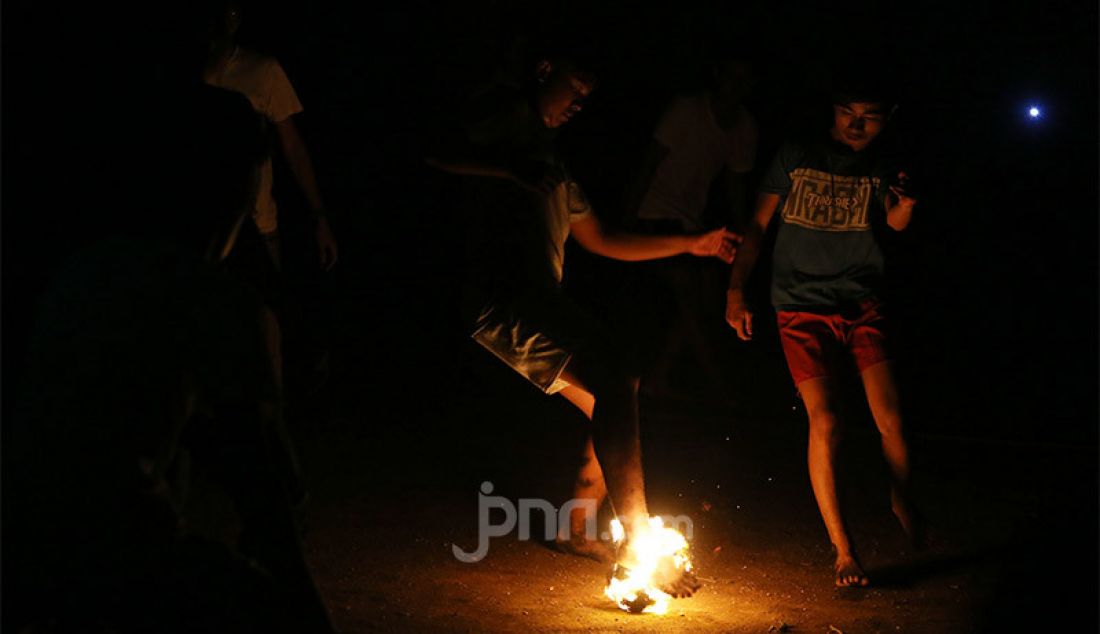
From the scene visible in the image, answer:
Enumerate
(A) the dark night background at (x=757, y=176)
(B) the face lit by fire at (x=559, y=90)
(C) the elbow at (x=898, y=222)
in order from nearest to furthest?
(B) the face lit by fire at (x=559, y=90), (C) the elbow at (x=898, y=222), (A) the dark night background at (x=757, y=176)

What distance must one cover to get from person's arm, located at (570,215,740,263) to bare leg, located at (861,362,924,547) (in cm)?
95

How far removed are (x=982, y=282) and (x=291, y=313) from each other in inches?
377

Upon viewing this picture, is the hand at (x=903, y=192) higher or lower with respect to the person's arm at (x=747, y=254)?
higher

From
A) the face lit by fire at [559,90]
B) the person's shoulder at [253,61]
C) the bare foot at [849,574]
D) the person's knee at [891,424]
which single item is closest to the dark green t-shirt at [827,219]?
the person's knee at [891,424]

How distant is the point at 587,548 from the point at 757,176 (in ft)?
22.2

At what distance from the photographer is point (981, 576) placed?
6.33 m

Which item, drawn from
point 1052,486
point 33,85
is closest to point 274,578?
point 33,85

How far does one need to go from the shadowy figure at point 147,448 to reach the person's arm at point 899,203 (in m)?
3.95

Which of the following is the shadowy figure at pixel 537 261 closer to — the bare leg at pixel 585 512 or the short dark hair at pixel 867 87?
the bare leg at pixel 585 512

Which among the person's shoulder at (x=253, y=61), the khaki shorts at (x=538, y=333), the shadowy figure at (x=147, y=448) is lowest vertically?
the shadowy figure at (x=147, y=448)

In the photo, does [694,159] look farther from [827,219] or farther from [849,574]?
[849,574]

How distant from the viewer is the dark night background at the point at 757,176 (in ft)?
30.3

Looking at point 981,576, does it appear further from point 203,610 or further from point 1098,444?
point 203,610

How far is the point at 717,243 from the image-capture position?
6.40 m
